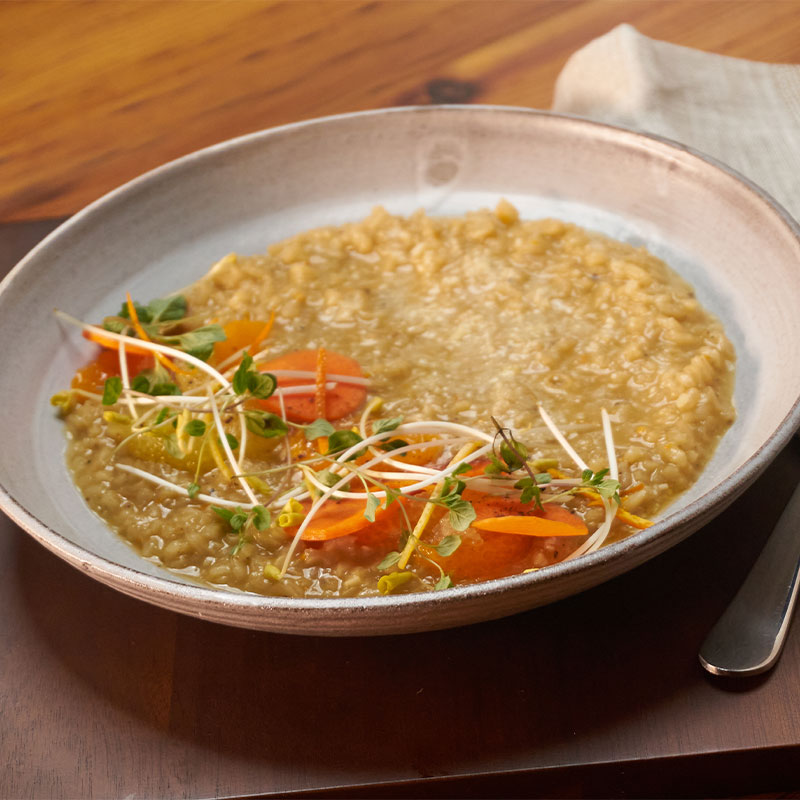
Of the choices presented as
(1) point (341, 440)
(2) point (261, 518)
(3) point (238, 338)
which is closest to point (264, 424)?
(1) point (341, 440)

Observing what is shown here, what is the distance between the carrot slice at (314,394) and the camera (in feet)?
8.02

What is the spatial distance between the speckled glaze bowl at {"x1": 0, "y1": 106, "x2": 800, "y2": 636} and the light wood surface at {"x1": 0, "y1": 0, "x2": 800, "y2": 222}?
3.16ft

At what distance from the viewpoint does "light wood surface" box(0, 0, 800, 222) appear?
421cm

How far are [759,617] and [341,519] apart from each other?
894 millimetres

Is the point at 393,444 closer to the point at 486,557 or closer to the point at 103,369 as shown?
the point at 486,557

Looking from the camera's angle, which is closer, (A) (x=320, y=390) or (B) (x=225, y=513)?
(B) (x=225, y=513)

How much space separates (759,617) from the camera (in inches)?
76.3

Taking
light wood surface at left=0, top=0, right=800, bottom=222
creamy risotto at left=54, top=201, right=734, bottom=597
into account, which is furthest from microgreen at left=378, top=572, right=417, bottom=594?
light wood surface at left=0, top=0, right=800, bottom=222

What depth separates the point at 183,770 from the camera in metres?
1.81

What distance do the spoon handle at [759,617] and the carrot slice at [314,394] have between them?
1.04 m

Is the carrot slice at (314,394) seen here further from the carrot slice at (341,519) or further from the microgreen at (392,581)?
the microgreen at (392,581)

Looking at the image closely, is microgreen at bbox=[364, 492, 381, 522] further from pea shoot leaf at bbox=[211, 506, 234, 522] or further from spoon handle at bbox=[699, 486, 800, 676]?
spoon handle at bbox=[699, 486, 800, 676]

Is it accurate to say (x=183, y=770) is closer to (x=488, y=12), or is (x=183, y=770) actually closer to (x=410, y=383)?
(x=410, y=383)

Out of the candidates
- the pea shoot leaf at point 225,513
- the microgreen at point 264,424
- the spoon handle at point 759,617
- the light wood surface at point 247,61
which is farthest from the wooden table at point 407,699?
the light wood surface at point 247,61
